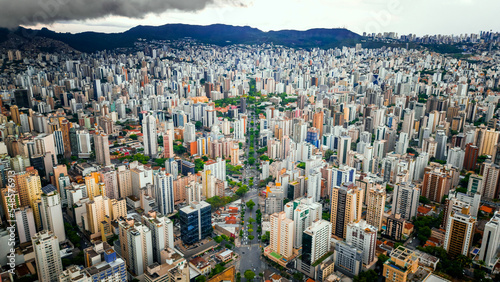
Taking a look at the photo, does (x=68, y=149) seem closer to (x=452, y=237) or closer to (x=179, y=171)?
(x=179, y=171)

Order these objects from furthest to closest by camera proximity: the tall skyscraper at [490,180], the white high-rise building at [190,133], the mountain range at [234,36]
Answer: the mountain range at [234,36] → the white high-rise building at [190,133] → the tall skyscraper at [490,180]

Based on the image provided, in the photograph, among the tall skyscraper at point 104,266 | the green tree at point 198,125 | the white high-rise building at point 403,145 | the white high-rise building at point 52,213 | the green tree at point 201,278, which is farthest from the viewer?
the green tree at point 198,125

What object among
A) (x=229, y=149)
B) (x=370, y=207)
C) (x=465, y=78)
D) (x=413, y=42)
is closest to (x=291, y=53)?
(x=413, y=42)

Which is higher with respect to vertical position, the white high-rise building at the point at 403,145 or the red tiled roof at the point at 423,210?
the white high-rise building at the point at 403,145

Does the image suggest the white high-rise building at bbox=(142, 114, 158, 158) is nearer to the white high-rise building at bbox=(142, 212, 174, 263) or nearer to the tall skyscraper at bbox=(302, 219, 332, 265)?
the white high-rise building at bbox=(142, 212, 174, 263)

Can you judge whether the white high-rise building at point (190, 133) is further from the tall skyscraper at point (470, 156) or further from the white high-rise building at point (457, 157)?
the tall skyscraper at point (470, 156)

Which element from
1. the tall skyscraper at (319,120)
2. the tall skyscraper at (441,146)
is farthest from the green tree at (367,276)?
the tall skyscraper at (319,120)
